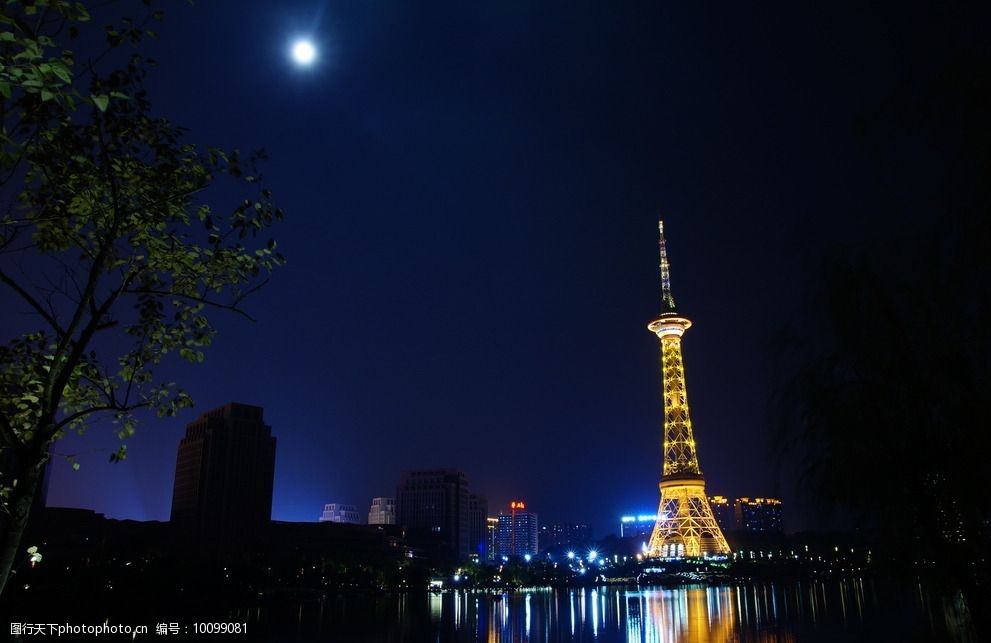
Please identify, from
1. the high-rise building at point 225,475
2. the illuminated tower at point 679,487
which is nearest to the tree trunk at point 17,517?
the illuminated tower at point 679,487

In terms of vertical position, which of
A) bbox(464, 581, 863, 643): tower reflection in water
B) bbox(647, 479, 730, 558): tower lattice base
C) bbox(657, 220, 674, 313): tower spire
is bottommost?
bbox(464, 581, 863, 643): tower reflection in water

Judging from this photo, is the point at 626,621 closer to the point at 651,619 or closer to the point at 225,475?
the point at 651,619

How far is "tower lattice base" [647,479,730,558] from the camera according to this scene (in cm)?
10400

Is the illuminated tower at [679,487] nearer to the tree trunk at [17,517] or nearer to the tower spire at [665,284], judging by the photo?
the tower spire at [665,284]

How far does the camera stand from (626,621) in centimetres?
5691

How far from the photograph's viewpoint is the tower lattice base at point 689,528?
104000mm

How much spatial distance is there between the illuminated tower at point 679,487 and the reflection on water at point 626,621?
80.0 feet

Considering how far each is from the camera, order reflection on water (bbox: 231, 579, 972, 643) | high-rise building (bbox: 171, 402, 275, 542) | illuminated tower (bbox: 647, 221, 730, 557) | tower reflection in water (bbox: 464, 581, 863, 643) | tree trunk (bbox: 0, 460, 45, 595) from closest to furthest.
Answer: tree trunk (bbox: 0, 460, 45, 595)
reflection on water (bbox: 231, 579, 972, 643)
tower reflection in water (bbox: 464, 581, 863, 643)
illuminated tower (bbox: 647, 221, 730, 557)
high-rise building (bbox: 171, 402, 275, 542)

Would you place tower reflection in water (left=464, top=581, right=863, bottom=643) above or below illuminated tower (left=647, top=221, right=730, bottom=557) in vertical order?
below

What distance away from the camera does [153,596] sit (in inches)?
2618

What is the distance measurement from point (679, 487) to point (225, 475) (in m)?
88.4

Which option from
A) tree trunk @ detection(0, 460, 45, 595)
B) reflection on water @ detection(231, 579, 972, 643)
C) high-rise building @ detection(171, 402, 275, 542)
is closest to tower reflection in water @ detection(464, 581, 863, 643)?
reflection on water @ detection(231, 579, 972, 643)

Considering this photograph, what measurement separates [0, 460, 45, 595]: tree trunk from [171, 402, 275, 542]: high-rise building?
5442 inches

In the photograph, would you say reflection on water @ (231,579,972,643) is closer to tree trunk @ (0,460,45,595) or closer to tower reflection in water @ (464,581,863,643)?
tower reflection in water @ (464,581,863,643)
